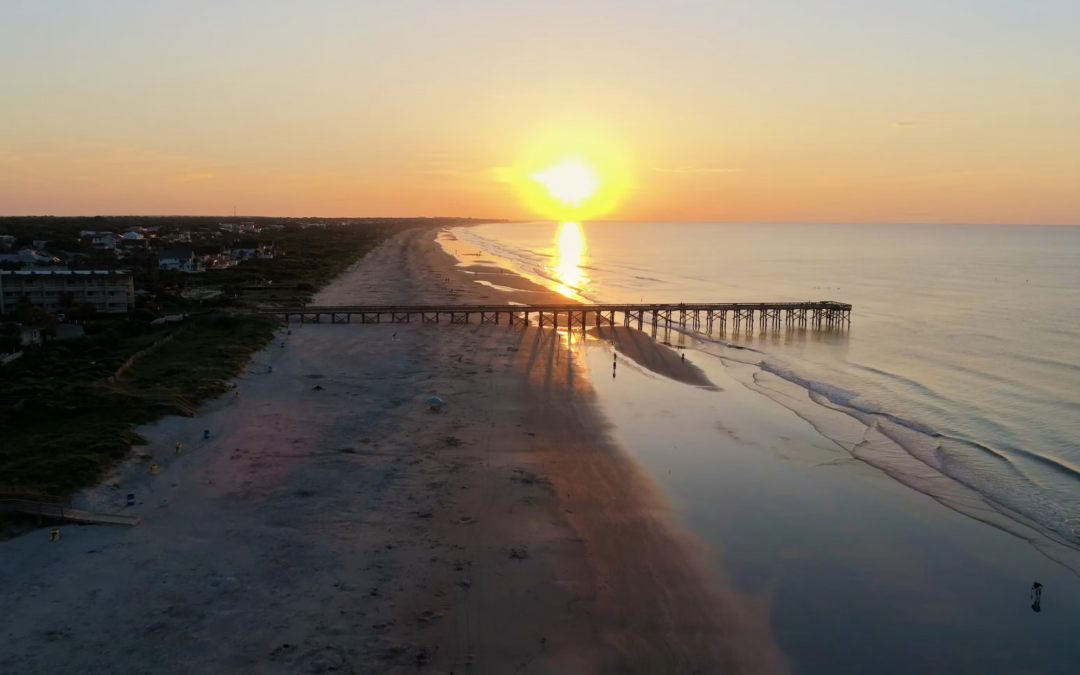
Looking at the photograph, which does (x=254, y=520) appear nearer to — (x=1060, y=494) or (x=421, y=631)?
(x=421, y=631)

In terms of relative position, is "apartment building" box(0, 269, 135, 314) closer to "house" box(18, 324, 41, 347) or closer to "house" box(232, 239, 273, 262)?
"house" box(18, 324, 41, 347)

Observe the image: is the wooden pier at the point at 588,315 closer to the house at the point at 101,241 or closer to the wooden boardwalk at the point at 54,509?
the wooden boardwalk at the point at 54,509

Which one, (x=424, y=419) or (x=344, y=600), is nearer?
(x=344, y=600)

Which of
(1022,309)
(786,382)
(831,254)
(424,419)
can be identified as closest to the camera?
(424,419)

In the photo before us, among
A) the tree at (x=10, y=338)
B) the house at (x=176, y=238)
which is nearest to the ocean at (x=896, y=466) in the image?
the tree at (x=10, y=338)

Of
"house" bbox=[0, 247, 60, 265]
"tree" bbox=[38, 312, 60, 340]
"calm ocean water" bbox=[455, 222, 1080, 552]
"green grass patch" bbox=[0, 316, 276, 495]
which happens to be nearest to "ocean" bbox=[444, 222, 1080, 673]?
"calm ocean water" bbox=[455, 222, 1080, 552]

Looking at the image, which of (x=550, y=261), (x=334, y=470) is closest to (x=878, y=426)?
(x=334, y=470)
